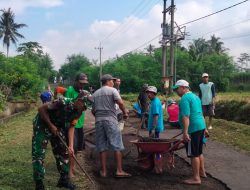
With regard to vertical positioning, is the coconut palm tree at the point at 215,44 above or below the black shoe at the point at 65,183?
above

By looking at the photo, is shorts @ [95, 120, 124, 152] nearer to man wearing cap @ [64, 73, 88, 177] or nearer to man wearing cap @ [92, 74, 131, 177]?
man wearing cap @ [92, 74, 131, 177]

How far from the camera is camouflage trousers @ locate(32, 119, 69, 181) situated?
662cm

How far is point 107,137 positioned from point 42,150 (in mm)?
1738

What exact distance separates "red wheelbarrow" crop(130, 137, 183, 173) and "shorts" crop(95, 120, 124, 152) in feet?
1.65

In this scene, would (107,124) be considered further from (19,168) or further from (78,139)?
(19,168)

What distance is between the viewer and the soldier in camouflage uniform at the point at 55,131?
21.5 feet

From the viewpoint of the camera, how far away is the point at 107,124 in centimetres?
812

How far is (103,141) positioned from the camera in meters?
8.23

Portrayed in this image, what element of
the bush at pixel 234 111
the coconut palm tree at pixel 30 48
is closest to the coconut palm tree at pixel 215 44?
the coconut palm tree at pixel 30 48

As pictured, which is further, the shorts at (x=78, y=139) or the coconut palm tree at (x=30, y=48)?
the coconut palm tree at (x=30, y=48)

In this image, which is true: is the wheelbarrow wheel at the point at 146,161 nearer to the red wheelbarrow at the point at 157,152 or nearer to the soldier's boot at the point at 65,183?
the red wheelbarrow at the point at 157,152

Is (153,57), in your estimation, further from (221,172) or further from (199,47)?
(221,172)

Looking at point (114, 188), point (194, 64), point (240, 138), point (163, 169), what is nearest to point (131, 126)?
point (240, 138)

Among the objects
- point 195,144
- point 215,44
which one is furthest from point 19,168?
point 215,44
